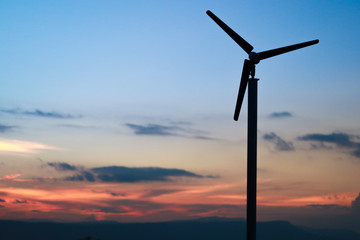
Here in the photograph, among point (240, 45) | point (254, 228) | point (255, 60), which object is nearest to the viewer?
point (254, 228)

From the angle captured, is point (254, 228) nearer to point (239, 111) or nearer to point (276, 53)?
point (239, 111)

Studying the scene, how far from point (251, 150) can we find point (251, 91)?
5504mm

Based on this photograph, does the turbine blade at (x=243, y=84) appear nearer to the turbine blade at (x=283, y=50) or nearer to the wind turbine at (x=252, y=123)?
the wind turbine at (x=252, y=123)

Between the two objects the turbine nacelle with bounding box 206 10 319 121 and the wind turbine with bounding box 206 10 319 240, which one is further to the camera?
the turbine nacelle with bounding box 206 10 319 121

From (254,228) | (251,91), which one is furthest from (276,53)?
(254,228)

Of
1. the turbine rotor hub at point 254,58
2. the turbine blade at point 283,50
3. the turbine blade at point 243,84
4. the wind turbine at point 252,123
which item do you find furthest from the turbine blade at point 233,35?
the turbine blade at point 243,84

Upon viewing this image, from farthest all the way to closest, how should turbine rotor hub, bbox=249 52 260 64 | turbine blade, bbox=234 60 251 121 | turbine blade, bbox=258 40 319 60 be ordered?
turbine blade, bbox=258 40 319 60 < turbine blade, bbox=234 60 251 121 < turbine rotor hub, bbox=249 52 260 64

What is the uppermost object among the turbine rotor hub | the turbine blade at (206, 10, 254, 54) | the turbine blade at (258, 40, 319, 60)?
the turbine blade at (206, 10, 254, 54)

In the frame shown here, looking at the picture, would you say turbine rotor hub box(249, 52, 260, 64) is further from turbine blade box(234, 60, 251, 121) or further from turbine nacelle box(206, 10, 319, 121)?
turbine blade box(234, 60, 251, 121)

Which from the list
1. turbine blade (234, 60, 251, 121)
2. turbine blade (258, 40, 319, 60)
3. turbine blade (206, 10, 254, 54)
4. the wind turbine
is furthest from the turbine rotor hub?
turbine blade (206, 10, 254, 54)

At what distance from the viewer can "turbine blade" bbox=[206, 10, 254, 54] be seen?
4309cm

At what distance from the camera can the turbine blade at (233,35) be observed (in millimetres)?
43094

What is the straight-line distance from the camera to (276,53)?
41750 mm

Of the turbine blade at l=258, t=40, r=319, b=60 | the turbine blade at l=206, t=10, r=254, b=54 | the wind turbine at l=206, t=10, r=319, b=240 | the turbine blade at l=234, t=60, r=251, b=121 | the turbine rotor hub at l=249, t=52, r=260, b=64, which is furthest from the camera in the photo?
the turbine blade at l=206, t=10, r=254, b=54
